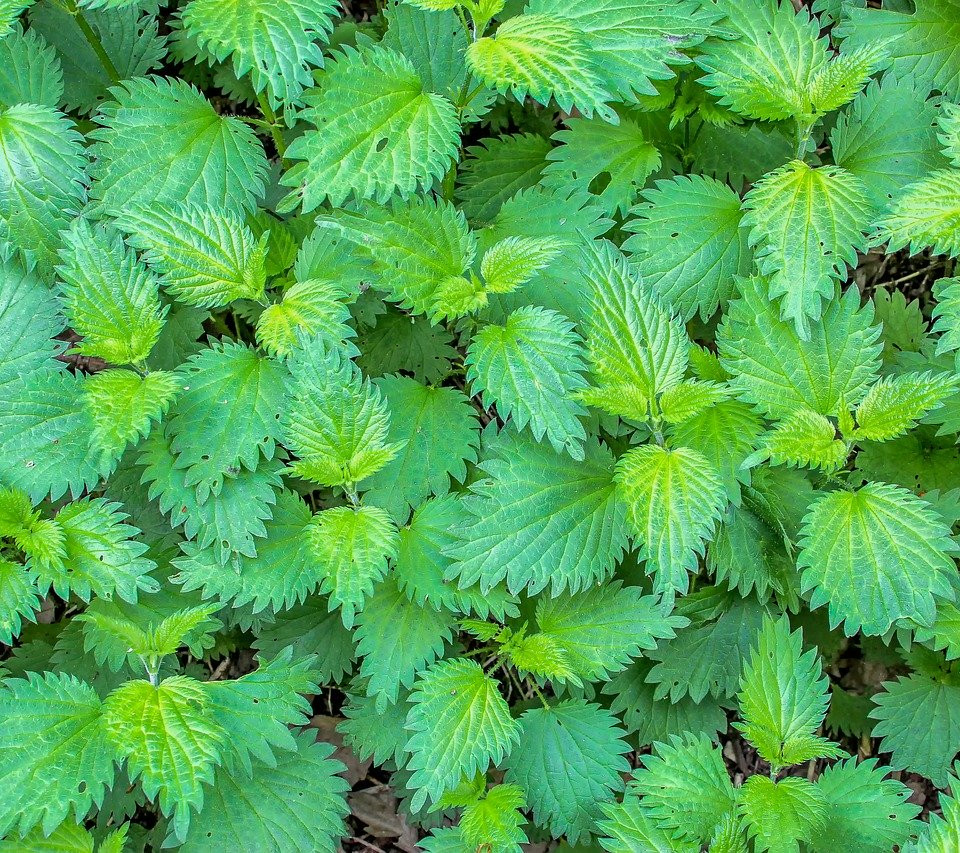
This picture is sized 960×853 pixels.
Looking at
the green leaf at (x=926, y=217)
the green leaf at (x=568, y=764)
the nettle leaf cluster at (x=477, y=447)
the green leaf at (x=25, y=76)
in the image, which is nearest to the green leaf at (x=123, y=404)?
the nettle leaf cluster at (x=477, y=447)

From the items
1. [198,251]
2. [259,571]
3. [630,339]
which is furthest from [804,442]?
[198,251]

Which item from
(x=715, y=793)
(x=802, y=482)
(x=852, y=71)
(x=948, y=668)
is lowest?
(x=948, y=668)

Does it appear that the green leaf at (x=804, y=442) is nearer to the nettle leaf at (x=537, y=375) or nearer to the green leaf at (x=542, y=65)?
the nettle leaf at (x=537, y=375)

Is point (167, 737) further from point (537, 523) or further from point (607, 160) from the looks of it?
point (607, 160)

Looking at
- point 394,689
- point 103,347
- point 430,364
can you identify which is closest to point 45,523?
point 103,347

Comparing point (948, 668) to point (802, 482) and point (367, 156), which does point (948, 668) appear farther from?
point (367, 156)

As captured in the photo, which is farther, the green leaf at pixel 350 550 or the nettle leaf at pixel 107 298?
the nettle leaf at pixel 107 298

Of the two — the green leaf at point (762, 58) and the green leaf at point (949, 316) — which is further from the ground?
the green leaf at point (762, 58)

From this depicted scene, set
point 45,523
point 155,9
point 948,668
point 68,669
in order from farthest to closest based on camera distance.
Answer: point 155,9 → point 948,668 → point 68,669 → point 45,523
